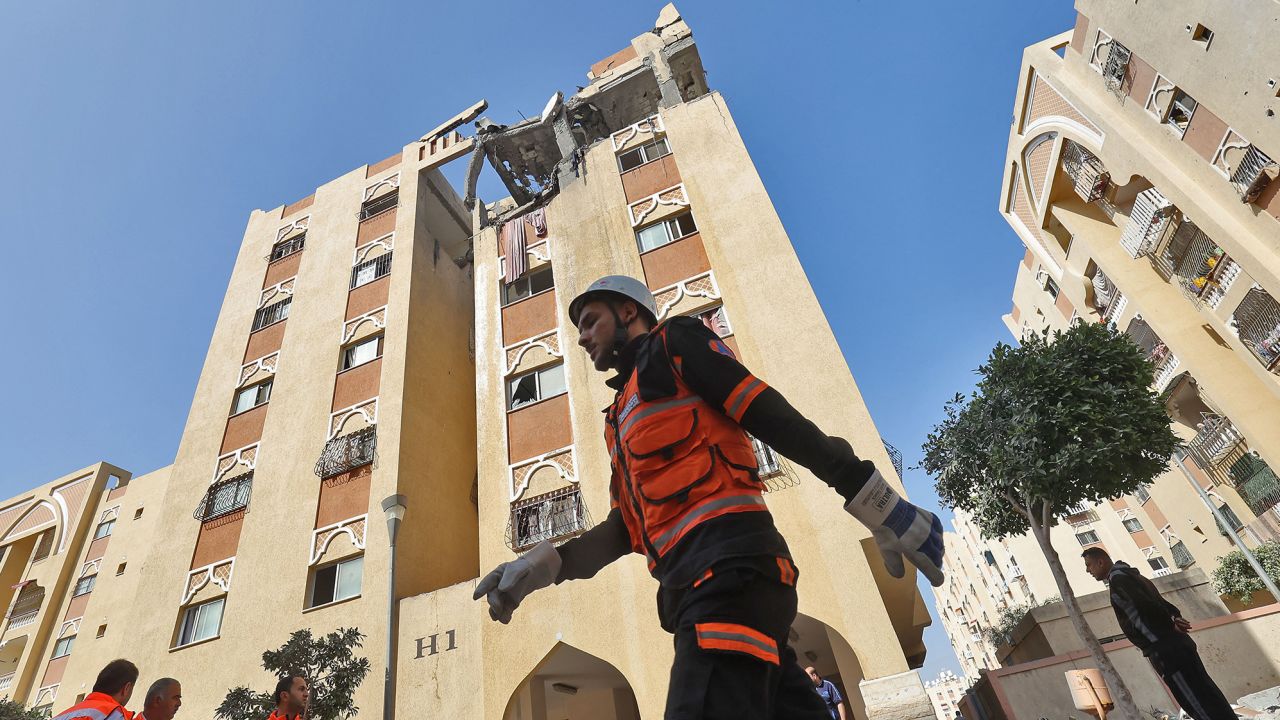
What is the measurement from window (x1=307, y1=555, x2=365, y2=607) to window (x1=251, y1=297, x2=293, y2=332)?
1031 centimetres

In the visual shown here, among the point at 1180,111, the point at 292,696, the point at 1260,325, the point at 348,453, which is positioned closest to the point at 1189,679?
the point at 292,696

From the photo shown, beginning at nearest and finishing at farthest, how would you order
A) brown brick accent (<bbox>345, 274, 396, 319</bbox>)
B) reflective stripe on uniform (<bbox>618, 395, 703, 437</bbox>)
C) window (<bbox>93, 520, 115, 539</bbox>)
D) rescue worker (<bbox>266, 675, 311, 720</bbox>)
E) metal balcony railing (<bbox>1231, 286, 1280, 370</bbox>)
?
reflective stripe on uniform (<bbox>618, 395, 703, 437</bbox>), rescue worker (<bbox>266, 675, 311, 720</bbox>), metal balcony railing (<bbox>1231, 286, 1280, 370</bbox>), brown brick accent (<bbox>345, 274, 396, 319</bbox>), window (<bbox>93, 520, 115, 539</bbox>)

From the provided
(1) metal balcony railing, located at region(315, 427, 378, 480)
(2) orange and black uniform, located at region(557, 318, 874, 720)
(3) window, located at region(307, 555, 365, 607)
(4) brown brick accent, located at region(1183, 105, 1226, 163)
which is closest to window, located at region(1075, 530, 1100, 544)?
(4) brown brick accent, located at region(1183, 105, 1226, 163)

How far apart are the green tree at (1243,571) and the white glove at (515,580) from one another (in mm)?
27774

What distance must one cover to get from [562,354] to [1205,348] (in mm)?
19210

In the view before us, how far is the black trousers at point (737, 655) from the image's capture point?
162 cm

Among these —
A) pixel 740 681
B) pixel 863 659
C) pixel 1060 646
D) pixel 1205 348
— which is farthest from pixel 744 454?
pixel 1205 348

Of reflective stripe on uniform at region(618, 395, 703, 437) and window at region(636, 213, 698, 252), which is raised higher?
window at region(636, 213, 698, 252)

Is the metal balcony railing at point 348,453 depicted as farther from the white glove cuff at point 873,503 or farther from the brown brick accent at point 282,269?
the white glove cuff at point 873,503

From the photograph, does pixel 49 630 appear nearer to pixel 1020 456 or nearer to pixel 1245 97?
pixel 1020 456

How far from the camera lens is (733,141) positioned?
18.2 metres

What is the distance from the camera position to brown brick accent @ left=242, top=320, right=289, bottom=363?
21.0 meters

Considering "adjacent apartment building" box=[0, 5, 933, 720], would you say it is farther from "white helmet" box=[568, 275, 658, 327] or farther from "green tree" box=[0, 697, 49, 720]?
"white helmet" box=[568, 275, 658, 327]

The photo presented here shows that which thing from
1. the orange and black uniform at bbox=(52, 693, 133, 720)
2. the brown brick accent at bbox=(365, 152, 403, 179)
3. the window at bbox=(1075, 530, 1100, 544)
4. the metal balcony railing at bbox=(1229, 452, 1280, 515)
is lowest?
the orange and black uniform at bbox=(52, 693, 133, 720)
